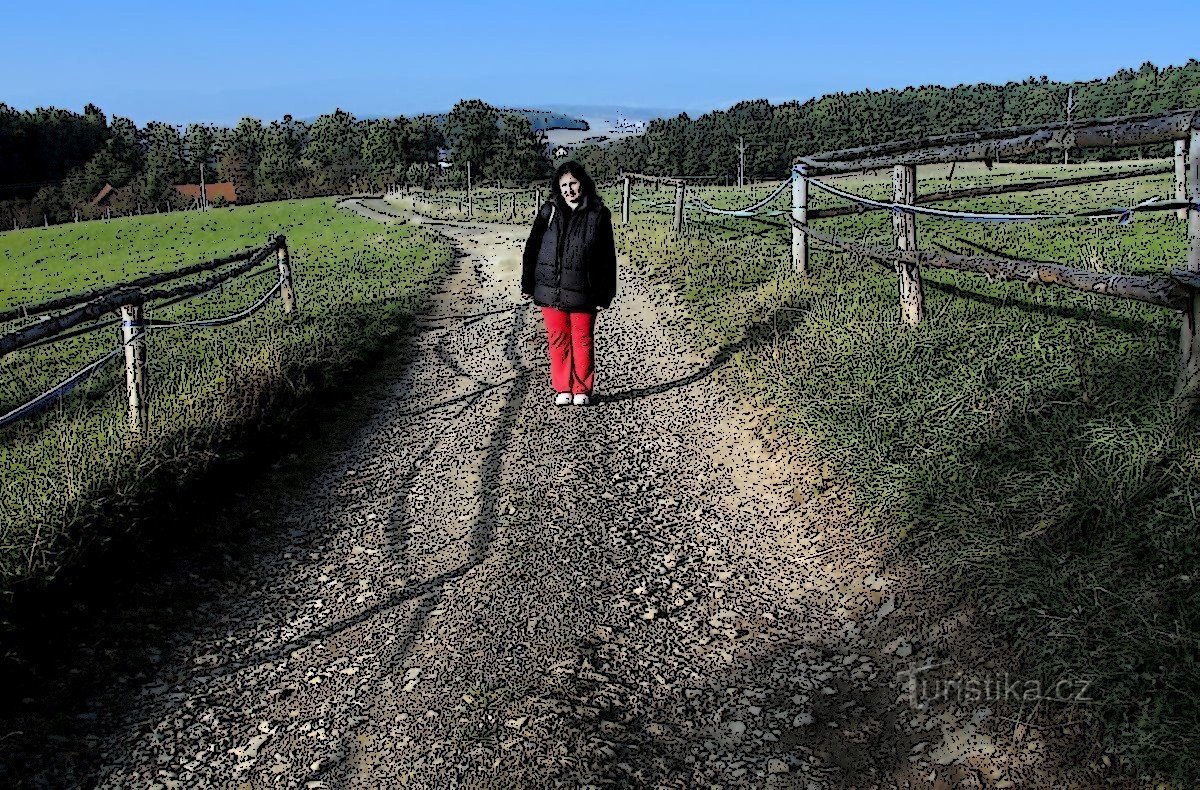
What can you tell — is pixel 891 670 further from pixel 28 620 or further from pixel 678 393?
pixel 678 393

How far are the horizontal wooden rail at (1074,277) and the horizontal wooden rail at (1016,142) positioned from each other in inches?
29.9

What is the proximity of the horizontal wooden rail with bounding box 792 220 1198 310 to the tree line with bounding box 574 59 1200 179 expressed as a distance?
67993 millimetres

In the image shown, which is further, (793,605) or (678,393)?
(678,393)

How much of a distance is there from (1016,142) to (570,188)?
334 cm

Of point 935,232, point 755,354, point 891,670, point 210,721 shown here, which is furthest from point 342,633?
point 935,232

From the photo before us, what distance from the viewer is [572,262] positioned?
740cm

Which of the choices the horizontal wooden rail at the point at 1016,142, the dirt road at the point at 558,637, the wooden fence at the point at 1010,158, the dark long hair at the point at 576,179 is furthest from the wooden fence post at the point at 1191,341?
the dark long hair at the point at 576,179

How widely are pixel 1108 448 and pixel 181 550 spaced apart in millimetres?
→ 5040

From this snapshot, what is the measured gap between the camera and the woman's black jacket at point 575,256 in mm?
7391

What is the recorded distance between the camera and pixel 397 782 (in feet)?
11.2

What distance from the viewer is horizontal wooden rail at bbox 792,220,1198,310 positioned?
4387mm

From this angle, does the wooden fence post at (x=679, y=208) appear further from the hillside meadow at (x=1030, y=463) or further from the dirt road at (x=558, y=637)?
the dirt road at (x=558, y=637)

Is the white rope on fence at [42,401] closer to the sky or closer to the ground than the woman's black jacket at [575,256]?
closer to the ground

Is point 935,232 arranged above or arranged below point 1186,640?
above
